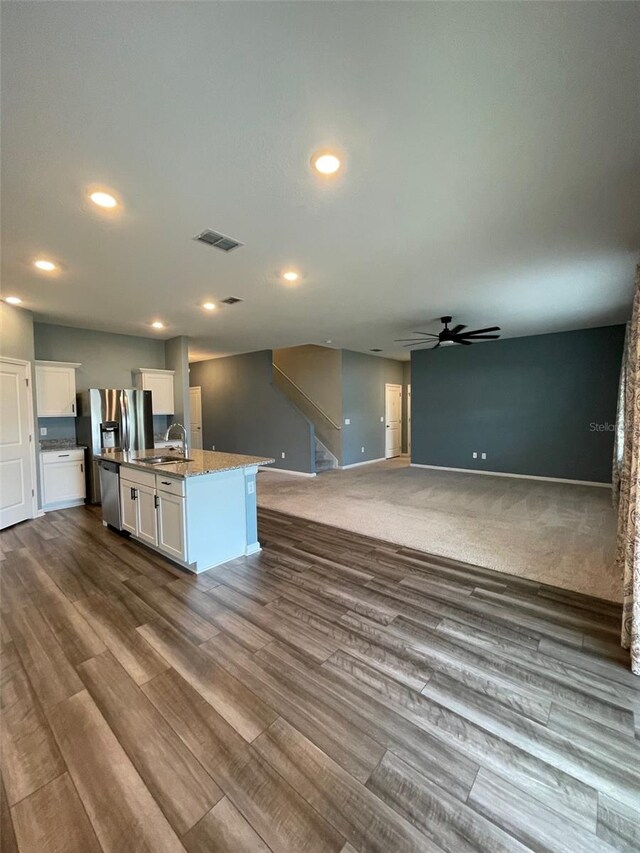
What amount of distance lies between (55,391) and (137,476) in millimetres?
2858

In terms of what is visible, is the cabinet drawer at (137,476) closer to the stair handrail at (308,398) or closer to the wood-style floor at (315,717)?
the wood-style floor at (315,717)

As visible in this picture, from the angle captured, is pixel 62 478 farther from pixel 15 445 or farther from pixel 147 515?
pixel 147 515

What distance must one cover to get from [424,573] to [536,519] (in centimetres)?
239

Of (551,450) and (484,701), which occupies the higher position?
(551,450)

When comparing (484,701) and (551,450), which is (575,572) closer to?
(484,701)

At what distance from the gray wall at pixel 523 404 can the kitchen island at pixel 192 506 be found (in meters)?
5.58

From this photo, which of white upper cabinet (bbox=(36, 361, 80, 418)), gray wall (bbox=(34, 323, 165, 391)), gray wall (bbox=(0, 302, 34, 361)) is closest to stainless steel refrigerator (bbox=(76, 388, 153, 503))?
white upper cabinet (bbox=(36, 361, 80, 418))

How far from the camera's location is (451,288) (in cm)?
411

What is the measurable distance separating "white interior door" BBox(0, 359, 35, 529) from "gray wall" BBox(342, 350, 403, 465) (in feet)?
19.1

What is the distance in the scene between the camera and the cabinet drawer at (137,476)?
11.2ft

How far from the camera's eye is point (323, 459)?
826cm

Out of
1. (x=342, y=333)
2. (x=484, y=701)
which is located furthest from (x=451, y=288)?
(x=484, y=701)

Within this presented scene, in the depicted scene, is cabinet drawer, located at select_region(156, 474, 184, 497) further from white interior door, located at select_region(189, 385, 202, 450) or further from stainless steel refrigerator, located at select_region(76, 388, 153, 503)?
white interior door, located at select_region(189, 385, 202, 450)

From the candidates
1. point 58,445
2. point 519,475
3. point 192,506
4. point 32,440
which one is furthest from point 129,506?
point 519,475
